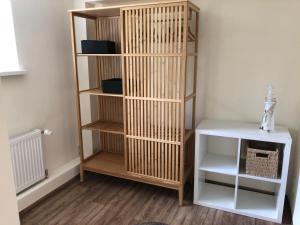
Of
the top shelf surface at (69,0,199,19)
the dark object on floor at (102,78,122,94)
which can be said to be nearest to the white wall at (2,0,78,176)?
the top shelf surface at (69,0,199,19)

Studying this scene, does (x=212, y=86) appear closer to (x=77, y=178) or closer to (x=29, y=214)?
(x=77, y=178)

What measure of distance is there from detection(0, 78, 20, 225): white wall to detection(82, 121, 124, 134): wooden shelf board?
169 cm

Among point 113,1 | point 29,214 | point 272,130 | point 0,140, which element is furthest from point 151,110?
point 0,140

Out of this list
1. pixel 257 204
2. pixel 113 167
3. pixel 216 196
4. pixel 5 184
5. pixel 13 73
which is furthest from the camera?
pixel 113 167

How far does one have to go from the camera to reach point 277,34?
2.21 m

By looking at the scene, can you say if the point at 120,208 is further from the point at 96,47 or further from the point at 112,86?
the point at 96,47

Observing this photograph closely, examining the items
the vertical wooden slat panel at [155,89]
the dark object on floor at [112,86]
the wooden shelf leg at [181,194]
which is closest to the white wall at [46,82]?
the dark object on floor at [112,86]

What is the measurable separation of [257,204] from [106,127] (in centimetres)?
167

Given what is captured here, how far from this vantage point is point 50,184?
103 inches

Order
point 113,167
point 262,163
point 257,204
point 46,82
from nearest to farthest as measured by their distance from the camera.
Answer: point 262,163 < point 257,204 < point 46,82 < point 113,167

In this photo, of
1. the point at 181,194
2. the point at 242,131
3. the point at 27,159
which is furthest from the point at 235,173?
the point at 27,159

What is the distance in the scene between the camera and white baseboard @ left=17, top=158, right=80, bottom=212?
234cm

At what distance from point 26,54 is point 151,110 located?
127cm

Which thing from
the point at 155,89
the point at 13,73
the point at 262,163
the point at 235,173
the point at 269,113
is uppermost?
the point at 13,73
